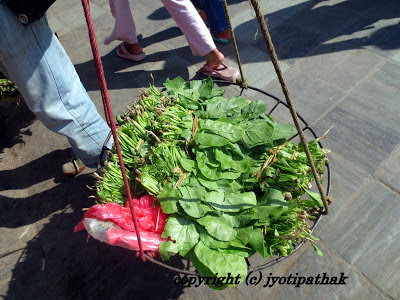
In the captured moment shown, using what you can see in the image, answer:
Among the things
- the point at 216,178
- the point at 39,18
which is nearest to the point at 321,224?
the point at 216,178

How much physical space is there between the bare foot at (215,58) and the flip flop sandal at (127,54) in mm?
1049

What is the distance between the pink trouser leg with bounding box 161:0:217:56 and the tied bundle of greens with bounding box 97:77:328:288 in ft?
4.40

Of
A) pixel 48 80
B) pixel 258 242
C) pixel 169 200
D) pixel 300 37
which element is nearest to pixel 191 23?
pixel 300 37

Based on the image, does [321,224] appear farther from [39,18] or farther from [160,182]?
[39,18]

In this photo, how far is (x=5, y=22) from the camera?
1.82 m

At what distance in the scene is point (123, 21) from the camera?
3664mm

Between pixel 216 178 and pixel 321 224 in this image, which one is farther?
pixel 321 224

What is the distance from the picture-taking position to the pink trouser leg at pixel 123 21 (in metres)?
3.54

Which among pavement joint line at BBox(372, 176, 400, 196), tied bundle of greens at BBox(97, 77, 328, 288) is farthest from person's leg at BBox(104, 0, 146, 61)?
pavement joint line at BBox(372, 176, 400, 196)

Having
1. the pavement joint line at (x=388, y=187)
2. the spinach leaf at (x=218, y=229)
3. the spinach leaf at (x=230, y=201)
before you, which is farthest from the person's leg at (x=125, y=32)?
the pavement joint line at (x=388, y=187)

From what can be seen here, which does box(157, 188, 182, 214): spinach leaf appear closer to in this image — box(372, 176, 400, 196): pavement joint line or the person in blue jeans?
box(372, 176, 400, 196): pavement joint line

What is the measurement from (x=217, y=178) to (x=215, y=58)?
208 cm

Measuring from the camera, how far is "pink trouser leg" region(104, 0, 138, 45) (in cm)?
354

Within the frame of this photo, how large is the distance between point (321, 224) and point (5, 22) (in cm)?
271
